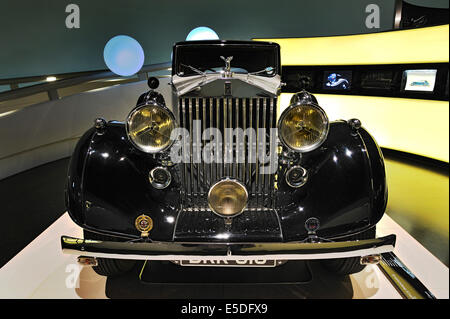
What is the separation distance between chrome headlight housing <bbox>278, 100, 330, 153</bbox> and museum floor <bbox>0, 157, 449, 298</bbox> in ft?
2.77

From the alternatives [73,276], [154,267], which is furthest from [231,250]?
[73,276]

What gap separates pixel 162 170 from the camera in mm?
1671

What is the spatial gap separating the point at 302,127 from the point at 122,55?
417 cm

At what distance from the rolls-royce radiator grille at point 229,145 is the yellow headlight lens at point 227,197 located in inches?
9.8

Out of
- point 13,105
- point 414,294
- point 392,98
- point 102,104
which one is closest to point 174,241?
point 414,294

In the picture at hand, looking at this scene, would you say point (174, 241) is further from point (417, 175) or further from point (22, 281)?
point (417, 175)

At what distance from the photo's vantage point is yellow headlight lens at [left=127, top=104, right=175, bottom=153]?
1582 millimetres

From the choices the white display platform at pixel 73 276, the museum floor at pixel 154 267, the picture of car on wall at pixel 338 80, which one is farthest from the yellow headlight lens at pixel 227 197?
the picture of car on wall at pixel 338 80

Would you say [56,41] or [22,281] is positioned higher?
[56,41]

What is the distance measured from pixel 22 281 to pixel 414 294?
7.80 feet

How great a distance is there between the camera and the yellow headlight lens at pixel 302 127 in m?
1.56

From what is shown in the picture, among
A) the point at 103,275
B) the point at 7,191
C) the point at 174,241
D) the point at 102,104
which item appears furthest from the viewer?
the point at 102,104

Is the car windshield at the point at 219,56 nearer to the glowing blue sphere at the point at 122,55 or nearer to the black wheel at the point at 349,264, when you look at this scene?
the black wheel at the point at 349,264

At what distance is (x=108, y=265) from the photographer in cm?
169
